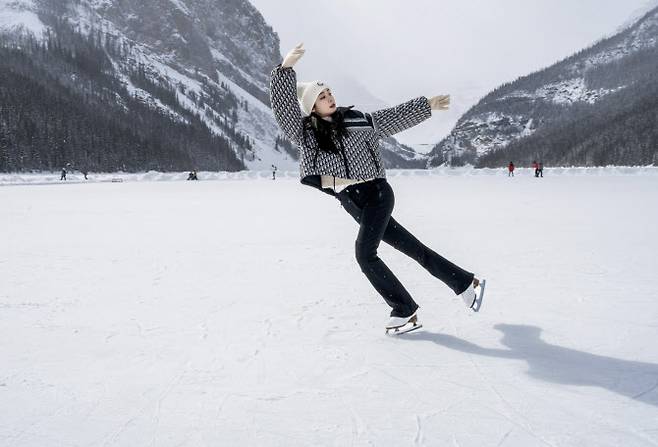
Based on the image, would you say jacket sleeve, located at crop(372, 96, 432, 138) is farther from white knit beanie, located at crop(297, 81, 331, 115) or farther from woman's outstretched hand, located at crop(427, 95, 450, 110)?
white knit beanie, located at crop(297, 81, 331, 115)

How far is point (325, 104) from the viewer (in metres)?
2.75

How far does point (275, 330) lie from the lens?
2.96 m

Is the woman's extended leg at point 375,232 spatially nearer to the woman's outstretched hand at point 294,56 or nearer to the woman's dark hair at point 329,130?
the woman's dark hair at point 329,130

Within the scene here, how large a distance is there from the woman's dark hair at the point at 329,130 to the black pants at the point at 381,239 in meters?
0.29

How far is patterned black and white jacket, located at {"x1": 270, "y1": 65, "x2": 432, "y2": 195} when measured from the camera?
2.75m

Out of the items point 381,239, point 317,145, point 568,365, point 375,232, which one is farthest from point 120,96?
point 568,365

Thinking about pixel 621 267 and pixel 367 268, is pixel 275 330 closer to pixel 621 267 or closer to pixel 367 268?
pixel 367 268

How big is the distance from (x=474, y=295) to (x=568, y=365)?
775 millimetres

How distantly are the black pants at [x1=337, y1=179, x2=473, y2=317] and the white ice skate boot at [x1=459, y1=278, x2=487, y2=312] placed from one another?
0.04 meters

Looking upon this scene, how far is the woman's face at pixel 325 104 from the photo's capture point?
2.75 meters

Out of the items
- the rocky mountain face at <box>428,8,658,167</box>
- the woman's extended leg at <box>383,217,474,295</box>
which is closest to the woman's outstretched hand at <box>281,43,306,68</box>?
the woman's extended leg at <box>383,217,474,295</box>

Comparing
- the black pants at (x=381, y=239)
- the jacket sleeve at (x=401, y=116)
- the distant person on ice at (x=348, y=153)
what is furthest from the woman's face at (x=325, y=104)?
the black pants at (x=381, y=239)

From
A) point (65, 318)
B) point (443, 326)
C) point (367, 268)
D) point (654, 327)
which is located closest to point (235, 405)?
point (367, 268)

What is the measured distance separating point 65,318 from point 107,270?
66.4 inches
